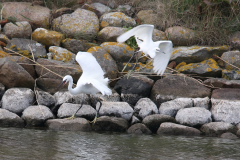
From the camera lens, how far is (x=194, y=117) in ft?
19.2

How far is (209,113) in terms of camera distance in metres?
6.00

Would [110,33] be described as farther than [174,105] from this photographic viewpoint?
Yes

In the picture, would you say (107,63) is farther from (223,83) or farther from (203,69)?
(223,83)

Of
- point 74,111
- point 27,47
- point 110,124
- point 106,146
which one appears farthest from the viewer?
point 27,47

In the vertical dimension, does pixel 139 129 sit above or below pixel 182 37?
below

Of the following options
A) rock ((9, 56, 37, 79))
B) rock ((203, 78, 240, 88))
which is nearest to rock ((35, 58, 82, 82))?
rock ((9, 56, 37, 79))

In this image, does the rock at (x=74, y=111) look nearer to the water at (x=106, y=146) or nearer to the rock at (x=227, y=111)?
the water at (x=106, y=146)

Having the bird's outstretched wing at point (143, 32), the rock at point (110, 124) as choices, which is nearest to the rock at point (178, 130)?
the rock at point (110, 124)

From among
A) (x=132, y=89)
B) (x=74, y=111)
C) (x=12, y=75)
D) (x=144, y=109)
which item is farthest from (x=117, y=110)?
(x=12, y=75)

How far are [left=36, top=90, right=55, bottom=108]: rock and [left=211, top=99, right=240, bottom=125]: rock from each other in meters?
3.37

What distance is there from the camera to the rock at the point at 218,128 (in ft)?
18.3

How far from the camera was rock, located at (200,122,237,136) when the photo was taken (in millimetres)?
5582

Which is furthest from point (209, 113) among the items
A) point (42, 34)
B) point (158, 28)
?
point (42, 34)

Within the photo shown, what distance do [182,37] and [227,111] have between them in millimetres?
3244
